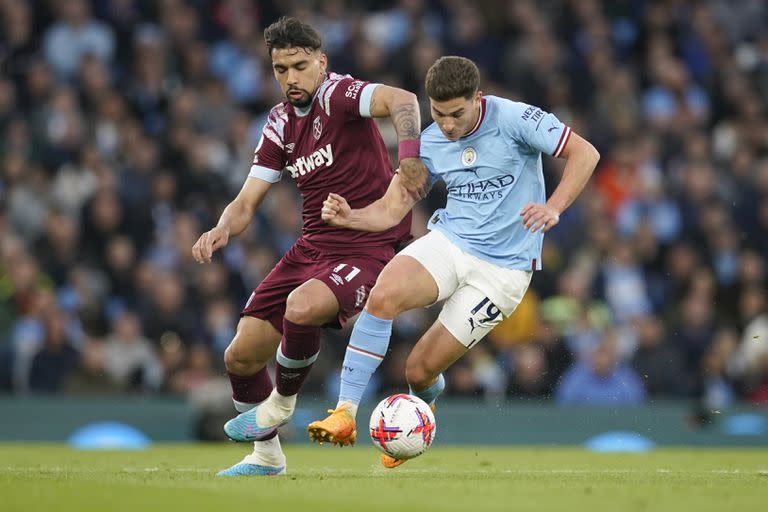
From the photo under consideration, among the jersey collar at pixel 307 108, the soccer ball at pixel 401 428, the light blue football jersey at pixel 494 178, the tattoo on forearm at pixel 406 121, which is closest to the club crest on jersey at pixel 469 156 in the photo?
the light blue football jersey at pixel 494 178

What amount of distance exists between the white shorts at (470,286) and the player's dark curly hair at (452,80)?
3.30 ft

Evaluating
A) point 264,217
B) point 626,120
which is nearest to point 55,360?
point 264,217

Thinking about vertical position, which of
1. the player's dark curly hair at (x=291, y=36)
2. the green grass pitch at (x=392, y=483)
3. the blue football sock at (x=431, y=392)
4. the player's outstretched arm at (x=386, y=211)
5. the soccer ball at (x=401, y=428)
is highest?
the player's dark curly hair at (x=291, y=36)

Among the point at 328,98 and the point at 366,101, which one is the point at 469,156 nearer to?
the point at 366,101

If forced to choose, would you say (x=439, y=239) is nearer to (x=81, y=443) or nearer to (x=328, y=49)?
(x=81, y=443)

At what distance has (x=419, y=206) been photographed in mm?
15328

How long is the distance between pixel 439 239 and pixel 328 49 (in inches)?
337

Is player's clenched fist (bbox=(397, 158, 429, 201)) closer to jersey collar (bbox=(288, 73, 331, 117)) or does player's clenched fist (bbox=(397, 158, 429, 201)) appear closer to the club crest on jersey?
the club crest on jersey

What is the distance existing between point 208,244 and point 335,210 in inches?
33.8

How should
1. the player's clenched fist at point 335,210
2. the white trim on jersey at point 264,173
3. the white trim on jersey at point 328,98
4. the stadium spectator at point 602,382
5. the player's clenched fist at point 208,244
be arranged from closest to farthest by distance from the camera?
the player's clenched fist at point 335,210 < the player's clenched fist at point 208,244 < the white trim on jersey at point 328,98 < the white trim on jersey at point 264,173 < the stadium spectator at point 602,382

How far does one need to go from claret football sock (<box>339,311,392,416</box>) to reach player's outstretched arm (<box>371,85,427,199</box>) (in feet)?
3.00

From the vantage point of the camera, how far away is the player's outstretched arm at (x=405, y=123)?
8508 mm

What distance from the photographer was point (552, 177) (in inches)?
622

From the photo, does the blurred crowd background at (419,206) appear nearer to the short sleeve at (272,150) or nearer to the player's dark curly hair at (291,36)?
the short sleeve at (272,150)
